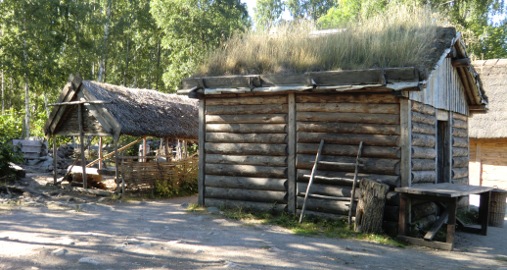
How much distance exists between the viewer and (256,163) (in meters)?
10.3

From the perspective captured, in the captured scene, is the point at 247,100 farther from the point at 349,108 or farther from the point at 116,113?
the point at 116,113

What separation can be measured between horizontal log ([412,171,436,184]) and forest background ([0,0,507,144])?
3.86m

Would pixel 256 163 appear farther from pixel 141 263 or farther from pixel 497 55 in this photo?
pixel 497 55

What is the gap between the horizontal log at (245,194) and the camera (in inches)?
398

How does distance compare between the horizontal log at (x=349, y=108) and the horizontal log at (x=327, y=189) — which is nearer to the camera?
the horizontal log at (x=349, y=108)

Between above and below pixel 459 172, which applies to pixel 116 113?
above

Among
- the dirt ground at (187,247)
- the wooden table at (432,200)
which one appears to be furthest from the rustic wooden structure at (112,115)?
the wooden table at (432,200)

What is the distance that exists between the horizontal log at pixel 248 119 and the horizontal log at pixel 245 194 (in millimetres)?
1436

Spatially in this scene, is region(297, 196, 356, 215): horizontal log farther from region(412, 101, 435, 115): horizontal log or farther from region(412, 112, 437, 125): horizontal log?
region(412, 101, 435, 115): horizontal log

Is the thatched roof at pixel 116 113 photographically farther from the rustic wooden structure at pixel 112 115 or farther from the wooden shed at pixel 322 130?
the wooden shed at pixel 322 130

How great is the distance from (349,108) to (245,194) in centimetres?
287

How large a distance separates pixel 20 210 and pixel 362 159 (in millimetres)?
7352

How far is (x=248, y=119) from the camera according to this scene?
10.4 meters

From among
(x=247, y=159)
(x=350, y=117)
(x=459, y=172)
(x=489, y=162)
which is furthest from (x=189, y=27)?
(x=350, y=117)
